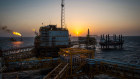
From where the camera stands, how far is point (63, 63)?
1677cm

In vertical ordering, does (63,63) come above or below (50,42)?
below

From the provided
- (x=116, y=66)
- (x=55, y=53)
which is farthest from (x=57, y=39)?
(x=116, y=66)

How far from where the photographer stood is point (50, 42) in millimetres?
42688

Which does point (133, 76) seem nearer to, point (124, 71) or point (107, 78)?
point (124, 71)

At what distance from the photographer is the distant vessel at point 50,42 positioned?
41.7m

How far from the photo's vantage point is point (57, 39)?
143 feet

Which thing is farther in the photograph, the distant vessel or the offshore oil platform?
the distant vessel

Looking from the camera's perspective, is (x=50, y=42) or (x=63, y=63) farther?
(x=50, y=42)

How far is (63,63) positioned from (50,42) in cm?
2707

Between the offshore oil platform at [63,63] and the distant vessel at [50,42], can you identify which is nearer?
the offshore oil platform at [63,63]

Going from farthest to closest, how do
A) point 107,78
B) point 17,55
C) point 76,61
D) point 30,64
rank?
point 17,55 < point 107,78 < point 30,64 < point 76,61

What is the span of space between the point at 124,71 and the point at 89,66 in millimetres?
5005

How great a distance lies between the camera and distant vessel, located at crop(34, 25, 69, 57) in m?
41.7

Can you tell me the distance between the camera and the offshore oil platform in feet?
44.4
